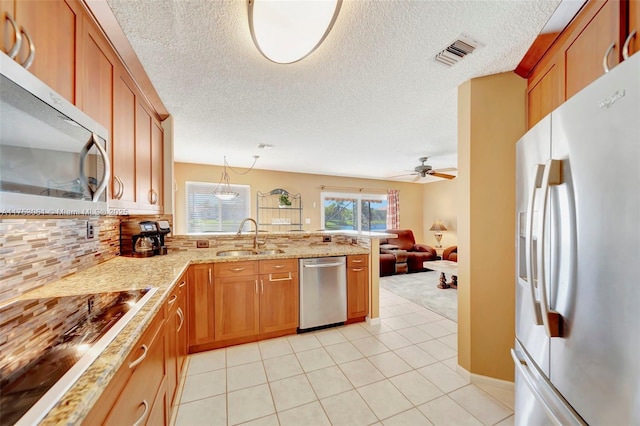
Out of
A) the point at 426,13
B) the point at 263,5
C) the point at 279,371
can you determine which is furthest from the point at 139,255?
the point at 426,13

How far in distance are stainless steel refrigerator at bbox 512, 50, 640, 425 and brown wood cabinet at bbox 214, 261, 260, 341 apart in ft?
6.87

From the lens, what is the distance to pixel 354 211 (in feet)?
22.3

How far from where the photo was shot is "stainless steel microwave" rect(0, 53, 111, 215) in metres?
0.63

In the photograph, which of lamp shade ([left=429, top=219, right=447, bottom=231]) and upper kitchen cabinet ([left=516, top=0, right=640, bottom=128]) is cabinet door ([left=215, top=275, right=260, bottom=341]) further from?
lamp shade ([left=429, top=219, right=447, bottom=231])

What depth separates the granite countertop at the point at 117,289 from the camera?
1.81ft

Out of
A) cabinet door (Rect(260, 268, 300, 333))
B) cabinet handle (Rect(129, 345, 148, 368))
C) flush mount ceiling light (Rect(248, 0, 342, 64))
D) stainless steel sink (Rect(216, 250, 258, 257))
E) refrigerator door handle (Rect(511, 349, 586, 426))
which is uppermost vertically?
flush mount ceiling light (Rect(248, 0, 342, 64))

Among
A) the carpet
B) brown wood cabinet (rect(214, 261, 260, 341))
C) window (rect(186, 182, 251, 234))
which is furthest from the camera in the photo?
window (rect(186, 182, 251, 234))

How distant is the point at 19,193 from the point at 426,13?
5.98ft

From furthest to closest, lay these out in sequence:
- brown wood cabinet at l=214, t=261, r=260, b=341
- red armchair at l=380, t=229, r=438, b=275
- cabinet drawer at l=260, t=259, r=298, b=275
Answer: red armchair at l=380, t=229, r=438, b=275 < cabinet drawer at l=260, t=259, r=298, b=275 < brown wood cabinet at l=214, t=261, r=260, b=341

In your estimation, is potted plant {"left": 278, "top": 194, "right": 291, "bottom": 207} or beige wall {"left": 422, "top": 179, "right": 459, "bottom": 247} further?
beige wall {"left": 422, "top": 179, "right": 459, "bottom": 247}

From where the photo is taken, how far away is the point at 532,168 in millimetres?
1047

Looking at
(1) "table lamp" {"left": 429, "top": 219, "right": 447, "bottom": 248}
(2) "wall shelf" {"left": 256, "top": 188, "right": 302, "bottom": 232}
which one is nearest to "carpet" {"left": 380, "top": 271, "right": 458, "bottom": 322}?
(1) "table lamp" {"left": 429, "top": 219, "right": 447, "bottom": 248}

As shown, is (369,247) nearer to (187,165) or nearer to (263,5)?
(263,5)

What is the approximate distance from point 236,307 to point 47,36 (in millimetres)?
2171
